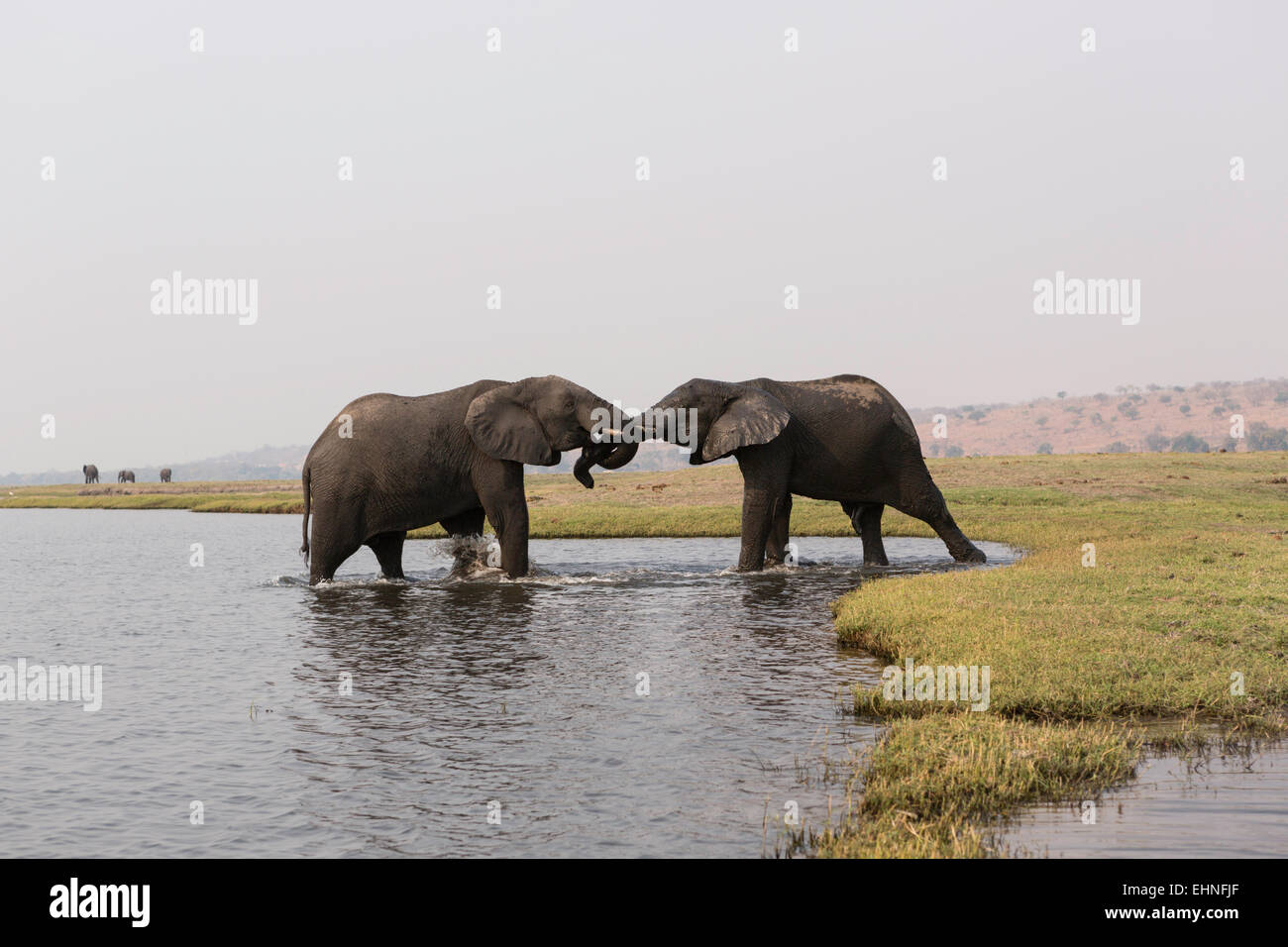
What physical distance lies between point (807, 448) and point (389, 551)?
34.1 ft

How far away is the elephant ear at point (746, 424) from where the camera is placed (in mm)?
27578

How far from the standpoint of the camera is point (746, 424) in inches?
1091

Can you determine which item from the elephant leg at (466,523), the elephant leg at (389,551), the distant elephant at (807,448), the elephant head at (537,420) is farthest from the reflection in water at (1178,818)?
the elephant leg at (389,551)

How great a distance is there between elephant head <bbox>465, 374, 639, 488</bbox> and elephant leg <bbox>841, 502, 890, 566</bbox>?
24.2 feet

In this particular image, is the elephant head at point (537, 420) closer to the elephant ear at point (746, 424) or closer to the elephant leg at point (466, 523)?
the elephant ear at point (746, 424)

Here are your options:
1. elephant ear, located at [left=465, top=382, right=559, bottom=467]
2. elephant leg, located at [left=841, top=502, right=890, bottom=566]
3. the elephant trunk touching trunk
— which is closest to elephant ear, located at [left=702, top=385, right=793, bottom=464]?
the elephant trunk touching trunk

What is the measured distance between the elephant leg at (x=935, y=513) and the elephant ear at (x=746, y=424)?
4038 millimetres

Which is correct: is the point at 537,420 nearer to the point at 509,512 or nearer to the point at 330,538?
the point at 509,512

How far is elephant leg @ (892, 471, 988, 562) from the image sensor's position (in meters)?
29.9

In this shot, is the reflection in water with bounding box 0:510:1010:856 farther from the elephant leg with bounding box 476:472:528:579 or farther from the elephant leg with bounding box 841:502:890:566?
the elephant leg with bounding box 841:502:890:566

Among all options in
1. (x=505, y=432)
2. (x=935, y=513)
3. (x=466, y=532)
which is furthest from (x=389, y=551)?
(x=935, y=513)
